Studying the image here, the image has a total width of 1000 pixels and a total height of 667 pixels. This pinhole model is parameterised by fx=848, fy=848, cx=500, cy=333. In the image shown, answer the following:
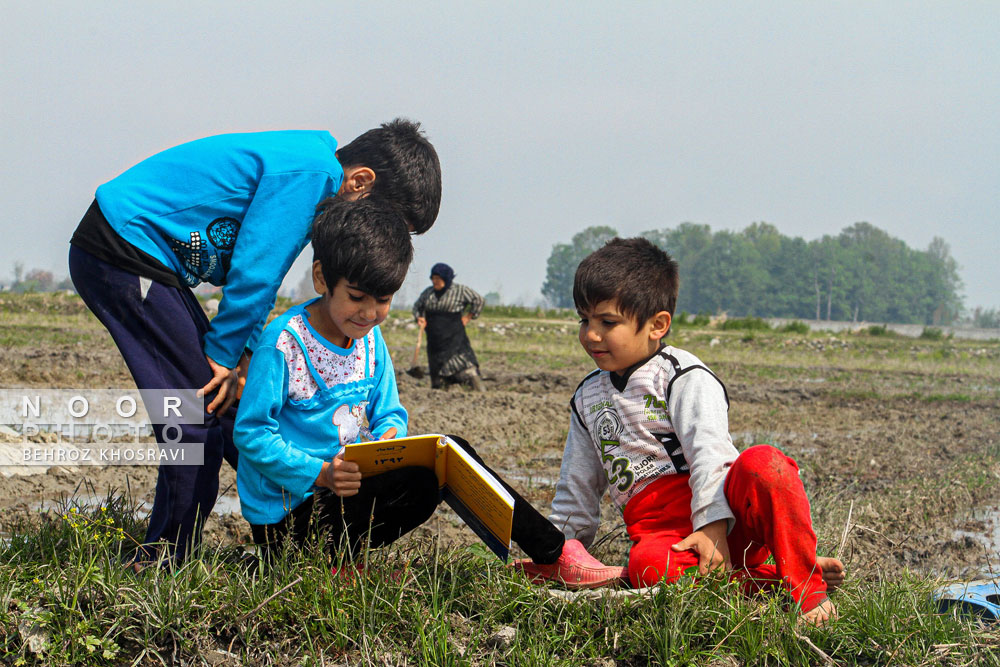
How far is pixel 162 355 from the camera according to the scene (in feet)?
9.57

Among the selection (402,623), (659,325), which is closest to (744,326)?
(659,325)

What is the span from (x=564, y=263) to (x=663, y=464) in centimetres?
12829

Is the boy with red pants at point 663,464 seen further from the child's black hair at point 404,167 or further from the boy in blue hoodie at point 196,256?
the boy in blue hoodie at point 196,256

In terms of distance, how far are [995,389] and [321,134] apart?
1733 centimetres

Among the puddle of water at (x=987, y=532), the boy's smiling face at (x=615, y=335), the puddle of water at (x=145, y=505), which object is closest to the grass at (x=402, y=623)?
the boy's smiling face at (x=615, y=335)

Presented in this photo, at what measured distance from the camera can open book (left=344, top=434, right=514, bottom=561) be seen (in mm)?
2473

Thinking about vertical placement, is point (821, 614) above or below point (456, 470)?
below

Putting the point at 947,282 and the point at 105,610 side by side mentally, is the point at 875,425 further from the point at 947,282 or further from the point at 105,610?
the point at 947,282

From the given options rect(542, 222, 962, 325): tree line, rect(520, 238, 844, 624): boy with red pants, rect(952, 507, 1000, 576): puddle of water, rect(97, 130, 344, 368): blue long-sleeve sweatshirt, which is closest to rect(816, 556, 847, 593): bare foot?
rect(520, 238, 844, 624): boy with red pants

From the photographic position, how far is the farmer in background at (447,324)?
11250mm

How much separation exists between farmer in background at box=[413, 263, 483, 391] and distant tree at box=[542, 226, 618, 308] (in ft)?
367

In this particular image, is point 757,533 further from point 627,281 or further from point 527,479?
point 527,479

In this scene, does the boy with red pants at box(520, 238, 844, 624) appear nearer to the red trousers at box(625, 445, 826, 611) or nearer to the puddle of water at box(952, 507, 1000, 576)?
the red trousers at box(625, 445, 826, 611)

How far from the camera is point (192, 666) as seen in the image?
2.33 m
